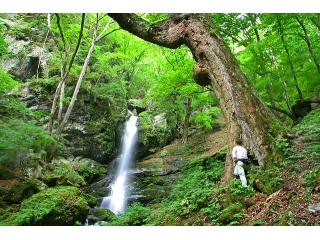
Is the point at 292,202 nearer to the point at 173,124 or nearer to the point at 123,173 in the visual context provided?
the point at 123,173

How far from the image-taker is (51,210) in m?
6.56

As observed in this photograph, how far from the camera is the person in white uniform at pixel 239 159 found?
485 cm

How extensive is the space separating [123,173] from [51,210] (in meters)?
7.77

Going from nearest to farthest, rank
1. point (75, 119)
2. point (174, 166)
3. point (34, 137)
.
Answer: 1. point (34, 137)
2. point (174, 166)
3. point (75, 119)

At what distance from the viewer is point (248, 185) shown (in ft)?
15.5

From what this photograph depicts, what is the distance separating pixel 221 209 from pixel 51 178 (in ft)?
21.9

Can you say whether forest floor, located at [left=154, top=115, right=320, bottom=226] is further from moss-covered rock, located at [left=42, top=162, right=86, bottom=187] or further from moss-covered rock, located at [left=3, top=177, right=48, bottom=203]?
moss-covered rock, located at [left=42, top=162, right=86, bottom=187]

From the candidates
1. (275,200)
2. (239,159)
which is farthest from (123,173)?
(275,200)

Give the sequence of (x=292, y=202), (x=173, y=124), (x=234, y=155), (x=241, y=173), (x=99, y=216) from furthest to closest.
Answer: (x=173, y=124) → (x=99, y=216) → (x=234, y=155) → (x=241, y=173) → (x=292, y=202)

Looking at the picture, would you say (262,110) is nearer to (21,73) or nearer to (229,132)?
(229,132)

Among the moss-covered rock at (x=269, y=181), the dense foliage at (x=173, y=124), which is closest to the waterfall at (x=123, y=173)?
the dense foliage at (x=173, y=124)

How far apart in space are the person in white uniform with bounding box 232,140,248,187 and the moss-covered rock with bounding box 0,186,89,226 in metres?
4.47

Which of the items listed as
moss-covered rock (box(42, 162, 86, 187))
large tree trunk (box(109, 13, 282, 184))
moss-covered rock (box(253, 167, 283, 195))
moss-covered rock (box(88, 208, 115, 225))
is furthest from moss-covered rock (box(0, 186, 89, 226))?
moss-covered rock (box(253, 167, 283, 195))
